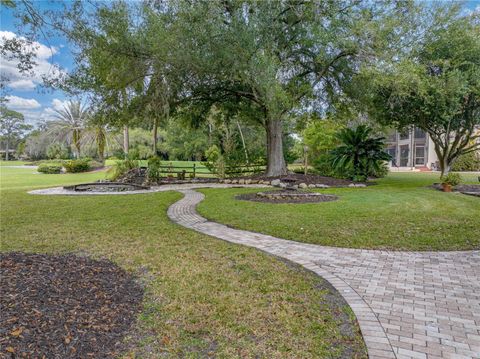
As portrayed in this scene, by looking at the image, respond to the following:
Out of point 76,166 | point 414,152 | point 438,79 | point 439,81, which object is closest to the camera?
point 439,81

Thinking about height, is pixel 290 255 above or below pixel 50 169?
below

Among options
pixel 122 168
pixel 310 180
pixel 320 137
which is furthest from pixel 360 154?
pixel 122 168

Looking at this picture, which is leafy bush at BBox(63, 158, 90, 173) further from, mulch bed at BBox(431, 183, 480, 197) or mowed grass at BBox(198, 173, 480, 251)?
mulch bed at BBox(431, 183, 480, 197)

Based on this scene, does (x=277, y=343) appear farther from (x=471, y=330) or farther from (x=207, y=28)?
(x=207, y=28)

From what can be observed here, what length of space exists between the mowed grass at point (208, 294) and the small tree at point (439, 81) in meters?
8.64

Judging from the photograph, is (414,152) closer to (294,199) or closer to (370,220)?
(294,199)

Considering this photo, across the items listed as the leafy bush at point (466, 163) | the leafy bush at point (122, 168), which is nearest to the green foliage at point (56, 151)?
the leafy bush at point (122, 168)

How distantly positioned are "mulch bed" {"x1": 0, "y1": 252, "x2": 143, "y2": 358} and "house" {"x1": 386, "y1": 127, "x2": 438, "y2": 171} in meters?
28.1

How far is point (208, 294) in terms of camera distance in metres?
3.33

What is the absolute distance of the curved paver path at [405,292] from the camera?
248 centimetres

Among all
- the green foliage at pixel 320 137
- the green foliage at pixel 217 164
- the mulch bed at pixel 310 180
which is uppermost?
the green foliage at pixel 320 137

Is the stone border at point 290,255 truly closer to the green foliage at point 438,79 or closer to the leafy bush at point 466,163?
the green foliage at point 438,79

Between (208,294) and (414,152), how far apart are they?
33918 mm

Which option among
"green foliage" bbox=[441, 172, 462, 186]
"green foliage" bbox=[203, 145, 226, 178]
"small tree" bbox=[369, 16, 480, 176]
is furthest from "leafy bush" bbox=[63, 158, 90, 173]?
"green foliage" bbox=[441, 172, 462, 186]
